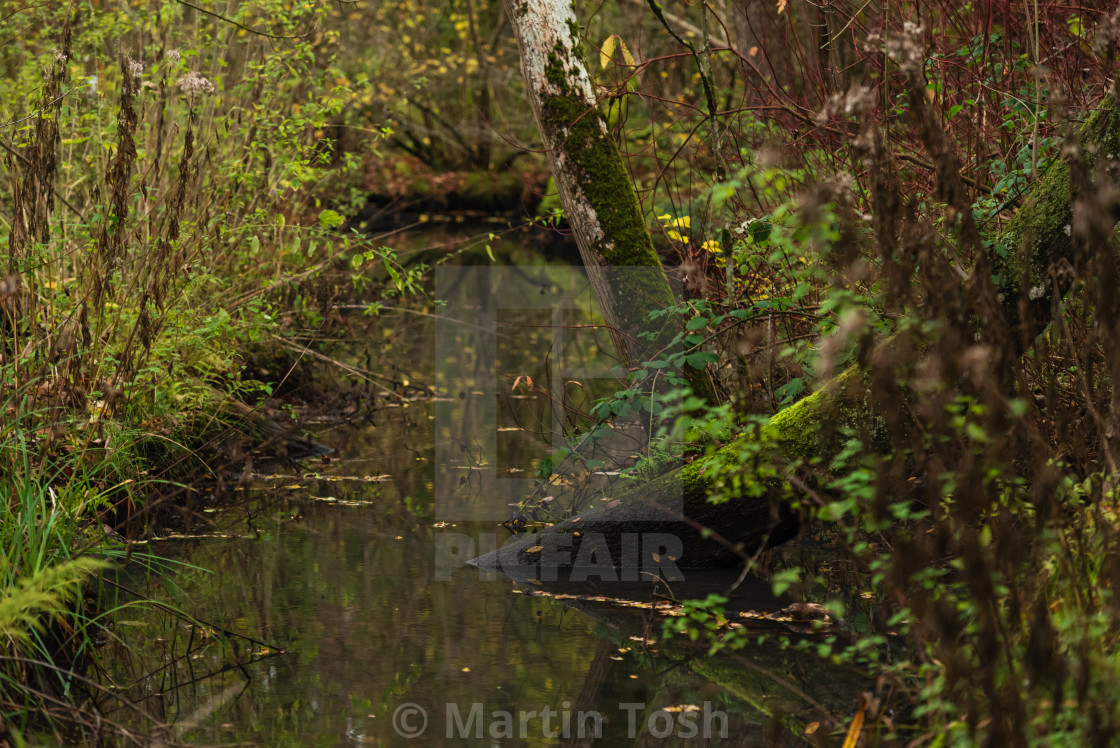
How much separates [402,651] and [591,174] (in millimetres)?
2701

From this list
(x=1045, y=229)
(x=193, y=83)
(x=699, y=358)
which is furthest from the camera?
(x=193, y=83)

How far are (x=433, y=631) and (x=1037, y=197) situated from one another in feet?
→ 9.60

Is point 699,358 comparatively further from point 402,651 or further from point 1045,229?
point 402,651

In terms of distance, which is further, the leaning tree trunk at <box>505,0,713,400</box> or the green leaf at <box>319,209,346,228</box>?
the green leaf at <box>319,209,346,228</box>

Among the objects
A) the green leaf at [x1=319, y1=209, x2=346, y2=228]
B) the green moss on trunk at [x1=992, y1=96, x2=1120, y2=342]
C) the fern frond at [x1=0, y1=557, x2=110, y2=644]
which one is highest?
the green leaf at [x1=319, y1=209, x2=346, y2=228]

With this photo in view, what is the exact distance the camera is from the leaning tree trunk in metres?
6.01

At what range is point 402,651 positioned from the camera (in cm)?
452

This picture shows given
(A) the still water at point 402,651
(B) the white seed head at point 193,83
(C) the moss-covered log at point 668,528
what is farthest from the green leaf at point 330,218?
(C) the moss-covered log at point 668,528

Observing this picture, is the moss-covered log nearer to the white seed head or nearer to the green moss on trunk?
the green moss on trunk

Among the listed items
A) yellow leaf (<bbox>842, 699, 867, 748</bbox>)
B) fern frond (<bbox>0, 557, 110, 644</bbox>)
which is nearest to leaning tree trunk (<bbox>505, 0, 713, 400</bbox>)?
yellow leaf (<bbox>842, 699, 867, 748</bbox>)

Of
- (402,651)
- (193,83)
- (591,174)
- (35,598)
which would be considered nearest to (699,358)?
(591,174)

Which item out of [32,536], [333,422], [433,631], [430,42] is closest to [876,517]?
[433,631]

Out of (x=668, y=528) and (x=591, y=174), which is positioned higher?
(x=591, y=174)

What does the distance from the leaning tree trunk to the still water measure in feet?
3.10
